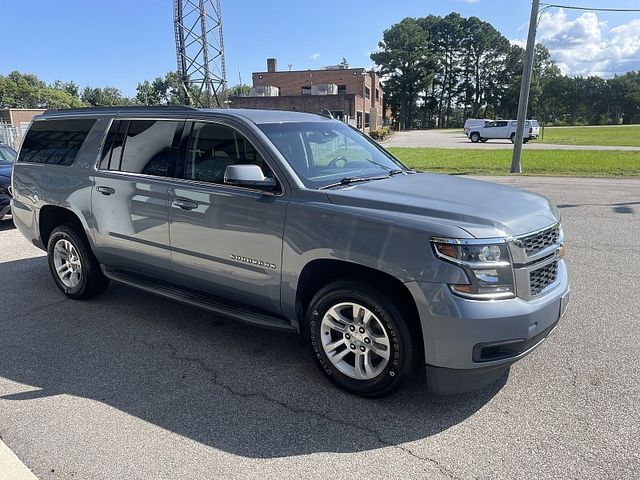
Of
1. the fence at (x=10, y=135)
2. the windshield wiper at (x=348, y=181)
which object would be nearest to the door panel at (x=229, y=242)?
the windshield wiper at (x=348, y=181)

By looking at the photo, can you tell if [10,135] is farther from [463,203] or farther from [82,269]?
[463,203]

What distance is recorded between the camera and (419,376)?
3.67 meters

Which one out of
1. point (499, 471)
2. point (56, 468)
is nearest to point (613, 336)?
point (499, 471)

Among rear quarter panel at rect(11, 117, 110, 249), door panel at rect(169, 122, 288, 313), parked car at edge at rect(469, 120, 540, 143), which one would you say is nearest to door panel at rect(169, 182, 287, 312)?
door panel at rect(169, 122, 288, 313)

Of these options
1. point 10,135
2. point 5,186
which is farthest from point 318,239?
point 10,135

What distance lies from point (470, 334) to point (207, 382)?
74.7 inches

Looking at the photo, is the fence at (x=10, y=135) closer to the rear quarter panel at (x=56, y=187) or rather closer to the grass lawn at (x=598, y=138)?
the rear quarter panel at (x=56, y=187)

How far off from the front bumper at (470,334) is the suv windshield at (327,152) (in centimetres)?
125

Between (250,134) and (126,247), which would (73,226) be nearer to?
(126,247)

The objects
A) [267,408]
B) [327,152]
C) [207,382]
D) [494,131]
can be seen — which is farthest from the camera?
[494,131]

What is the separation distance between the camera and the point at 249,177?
3451 mm

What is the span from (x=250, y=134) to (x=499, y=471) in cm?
277

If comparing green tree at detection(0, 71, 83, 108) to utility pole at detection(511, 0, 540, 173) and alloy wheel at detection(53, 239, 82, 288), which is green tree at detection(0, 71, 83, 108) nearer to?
utility pole at detection(511, 0, 540, 173)

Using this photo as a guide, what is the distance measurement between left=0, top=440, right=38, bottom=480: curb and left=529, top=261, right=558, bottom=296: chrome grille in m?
2.97
